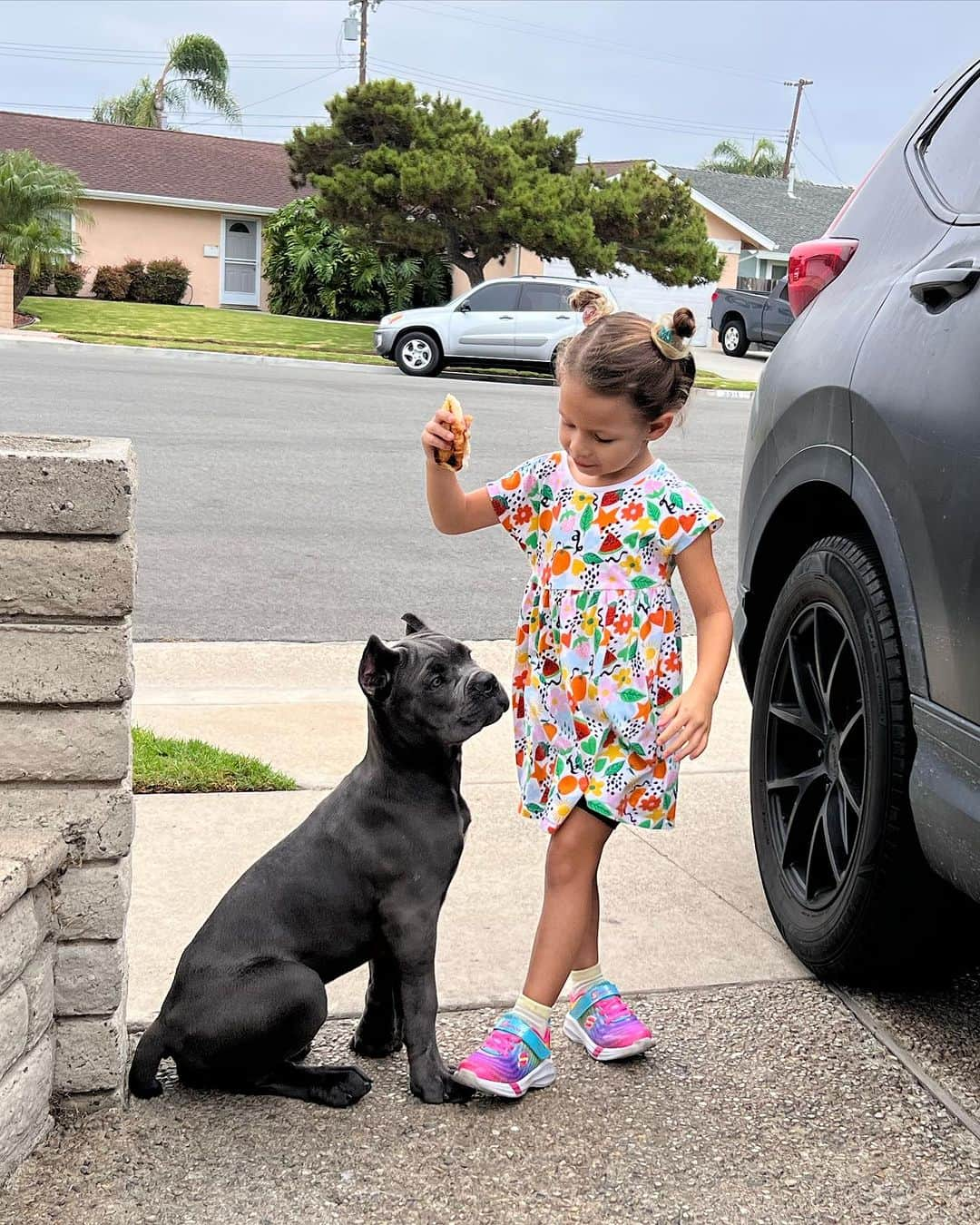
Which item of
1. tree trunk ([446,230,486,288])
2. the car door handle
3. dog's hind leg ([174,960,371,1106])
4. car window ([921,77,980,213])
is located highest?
tree trunk ([446,230,486,288])

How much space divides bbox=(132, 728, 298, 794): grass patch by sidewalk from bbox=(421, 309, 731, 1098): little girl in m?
1.72

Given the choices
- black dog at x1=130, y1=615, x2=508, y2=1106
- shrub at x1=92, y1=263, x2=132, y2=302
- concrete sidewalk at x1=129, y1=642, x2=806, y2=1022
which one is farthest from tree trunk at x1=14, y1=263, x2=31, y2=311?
black dog at x1=130, y1=615, x2=508, y2=1106

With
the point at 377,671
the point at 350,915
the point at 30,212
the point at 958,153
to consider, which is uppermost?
the point at 30,212

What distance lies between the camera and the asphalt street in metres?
7.00

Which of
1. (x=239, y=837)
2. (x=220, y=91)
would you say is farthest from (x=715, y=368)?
(x=220, y=91)

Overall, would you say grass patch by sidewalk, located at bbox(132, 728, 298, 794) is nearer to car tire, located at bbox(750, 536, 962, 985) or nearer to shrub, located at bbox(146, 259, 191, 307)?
car tire, located at bbox(750, 536, 962, 985)

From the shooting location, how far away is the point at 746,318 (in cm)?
3219

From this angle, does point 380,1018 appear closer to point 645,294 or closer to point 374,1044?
point 374,1044

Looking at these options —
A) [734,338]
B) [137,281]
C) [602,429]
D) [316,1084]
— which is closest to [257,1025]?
[316,1084]

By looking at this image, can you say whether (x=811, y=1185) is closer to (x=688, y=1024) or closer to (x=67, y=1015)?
(x=688, y=1024)

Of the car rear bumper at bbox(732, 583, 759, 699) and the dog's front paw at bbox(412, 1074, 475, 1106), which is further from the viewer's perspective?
the car rear bumper at bbox(732, 583, 759, 699)

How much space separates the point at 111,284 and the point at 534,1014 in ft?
119

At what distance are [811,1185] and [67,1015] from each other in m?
1.34

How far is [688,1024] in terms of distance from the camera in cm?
301
